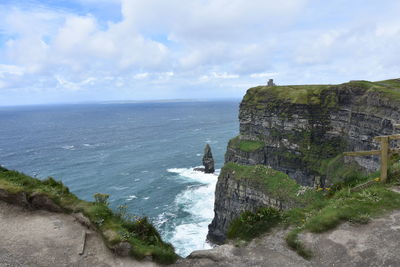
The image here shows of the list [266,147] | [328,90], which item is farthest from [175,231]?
[328,90]

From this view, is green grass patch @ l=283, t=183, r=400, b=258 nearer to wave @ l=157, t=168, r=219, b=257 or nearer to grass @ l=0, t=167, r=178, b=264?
grass @ l=0, t=167, r=178, b=264

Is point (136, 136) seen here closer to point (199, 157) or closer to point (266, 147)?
point (199, 157)

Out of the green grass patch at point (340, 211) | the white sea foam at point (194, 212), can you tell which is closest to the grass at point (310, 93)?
the white sea foam at point (194, 212)

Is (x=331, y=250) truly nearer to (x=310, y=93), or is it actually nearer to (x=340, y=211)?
(x=340, y=211)

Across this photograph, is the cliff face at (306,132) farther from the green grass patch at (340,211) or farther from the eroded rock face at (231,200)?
the green grass patch at (340,211)

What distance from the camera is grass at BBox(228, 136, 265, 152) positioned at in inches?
3151

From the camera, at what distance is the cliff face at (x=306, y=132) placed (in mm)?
49281

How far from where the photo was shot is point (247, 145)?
82.9m

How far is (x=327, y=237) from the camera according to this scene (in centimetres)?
1198

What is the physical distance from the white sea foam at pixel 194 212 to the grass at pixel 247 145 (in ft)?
37.3

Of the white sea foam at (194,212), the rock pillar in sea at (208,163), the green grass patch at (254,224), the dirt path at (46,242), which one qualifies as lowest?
the white sea foam at (194,212)

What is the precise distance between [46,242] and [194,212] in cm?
5124

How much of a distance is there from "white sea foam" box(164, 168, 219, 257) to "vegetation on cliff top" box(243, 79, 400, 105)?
2816 centimetres

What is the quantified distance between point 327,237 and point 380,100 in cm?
5371
